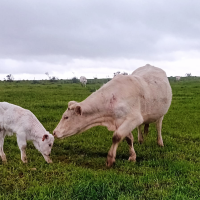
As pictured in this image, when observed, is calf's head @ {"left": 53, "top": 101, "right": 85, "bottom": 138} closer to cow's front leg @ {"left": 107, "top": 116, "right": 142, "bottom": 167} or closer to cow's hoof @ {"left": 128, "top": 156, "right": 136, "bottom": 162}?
cow's front leg @ {"left": 107, "top": 116, "right": 142, "bottom": 167}

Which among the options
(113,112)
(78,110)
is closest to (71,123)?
Result: (78,110)

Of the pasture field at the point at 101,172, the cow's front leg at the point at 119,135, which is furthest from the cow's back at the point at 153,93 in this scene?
the pasture field at the point at 101,172

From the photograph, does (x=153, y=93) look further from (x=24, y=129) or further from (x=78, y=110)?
(x=24, y=129)

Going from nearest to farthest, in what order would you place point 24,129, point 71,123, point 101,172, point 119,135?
point 101,172 < point 24,129 < point 119,135 < point 71,123

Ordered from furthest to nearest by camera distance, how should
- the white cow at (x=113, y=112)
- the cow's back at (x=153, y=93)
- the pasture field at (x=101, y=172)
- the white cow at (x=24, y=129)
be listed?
the cow's back at (x=153, y=93)
the white cow at (x=113, y=112)
the white cow at (x=24, y=129)
the pasture field at (x=101, y=172)

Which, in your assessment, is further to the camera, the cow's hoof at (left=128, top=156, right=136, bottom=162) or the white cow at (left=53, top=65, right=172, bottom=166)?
the cow's hoof at (left=128, top=156, right=136, bottom=162)

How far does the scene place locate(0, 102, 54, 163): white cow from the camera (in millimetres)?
6062

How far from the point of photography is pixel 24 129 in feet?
20.2

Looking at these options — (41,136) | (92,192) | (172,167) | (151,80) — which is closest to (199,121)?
(151,80)

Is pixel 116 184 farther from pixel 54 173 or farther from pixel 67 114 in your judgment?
pixel 67 114

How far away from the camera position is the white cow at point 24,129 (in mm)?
6062

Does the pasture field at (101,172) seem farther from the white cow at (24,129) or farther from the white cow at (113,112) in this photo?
the white cow at (113,112)

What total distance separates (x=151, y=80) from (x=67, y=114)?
2.59m

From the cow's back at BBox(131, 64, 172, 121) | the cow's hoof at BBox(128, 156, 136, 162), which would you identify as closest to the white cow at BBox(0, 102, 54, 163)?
the cow's hoof at BBox(128, 156, 136, 162)
